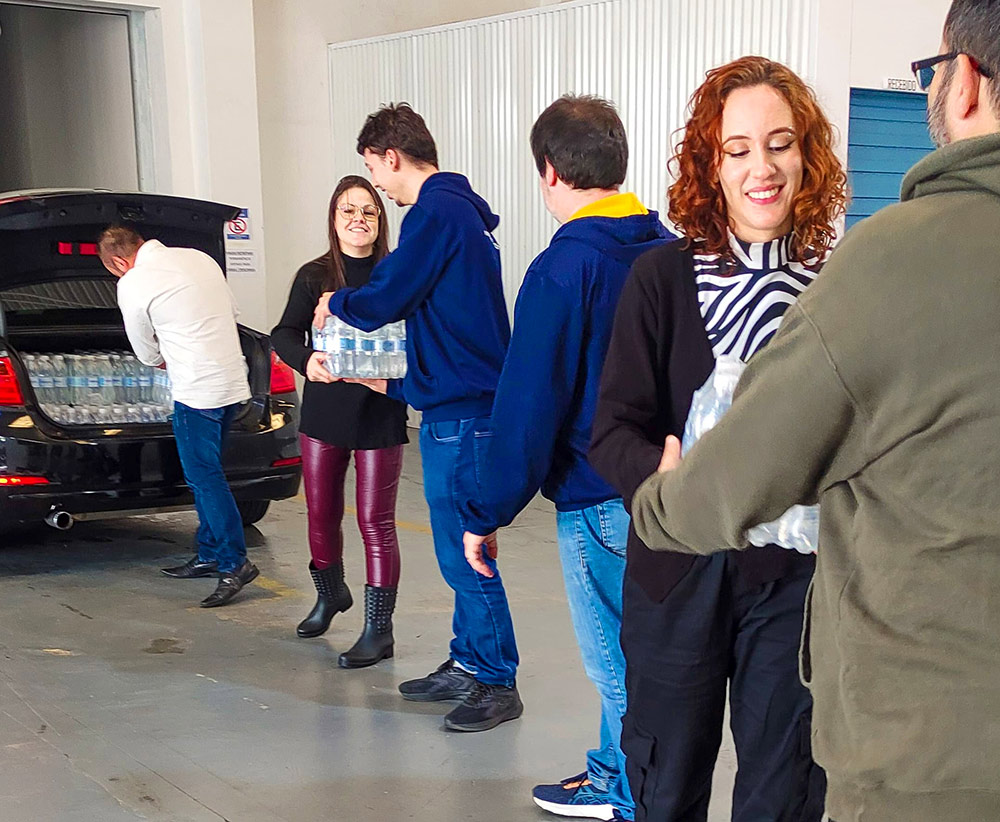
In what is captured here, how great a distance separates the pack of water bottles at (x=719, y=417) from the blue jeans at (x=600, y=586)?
776 millimetres

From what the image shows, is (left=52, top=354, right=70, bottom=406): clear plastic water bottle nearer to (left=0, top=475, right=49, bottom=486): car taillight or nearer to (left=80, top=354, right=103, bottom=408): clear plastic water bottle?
(left=80, top=354, right=103, bottom=408): clear plastic water bottle

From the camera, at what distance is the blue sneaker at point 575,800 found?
2.98 m

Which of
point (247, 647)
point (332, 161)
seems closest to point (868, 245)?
point (247, 647)

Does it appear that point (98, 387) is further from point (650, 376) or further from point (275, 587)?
point (650, 376)

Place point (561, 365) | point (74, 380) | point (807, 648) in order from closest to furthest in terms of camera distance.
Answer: point (807, 648) < point (561, 365) < point (74, 380)

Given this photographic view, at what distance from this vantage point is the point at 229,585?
487cm

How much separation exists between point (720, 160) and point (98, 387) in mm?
4145

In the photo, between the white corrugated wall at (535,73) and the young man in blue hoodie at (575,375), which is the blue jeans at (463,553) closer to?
the young man in blue hoodie at (575,375)

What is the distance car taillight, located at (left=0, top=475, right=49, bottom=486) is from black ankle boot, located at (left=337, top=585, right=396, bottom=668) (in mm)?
1640

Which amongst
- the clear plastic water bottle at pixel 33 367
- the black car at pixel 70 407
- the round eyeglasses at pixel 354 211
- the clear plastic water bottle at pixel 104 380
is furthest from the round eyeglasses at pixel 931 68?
the clear plastic water bottle at pixel 104 380

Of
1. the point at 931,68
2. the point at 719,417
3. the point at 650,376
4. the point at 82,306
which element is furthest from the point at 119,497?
the point at 931,68

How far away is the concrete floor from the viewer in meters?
3.11

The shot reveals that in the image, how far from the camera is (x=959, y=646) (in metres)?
1.16

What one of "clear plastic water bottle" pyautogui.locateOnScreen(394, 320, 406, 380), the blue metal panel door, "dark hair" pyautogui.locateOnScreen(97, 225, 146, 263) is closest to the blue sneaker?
"clear plastic water bottle" pyautogui.locateOnScreen(394, 320, 406, 380)
